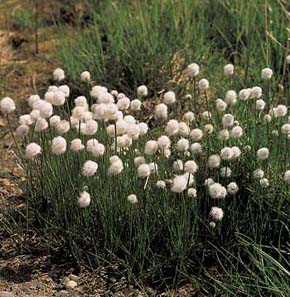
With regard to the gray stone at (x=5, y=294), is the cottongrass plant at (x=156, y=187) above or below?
above

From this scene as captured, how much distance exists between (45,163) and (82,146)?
1.24 ft

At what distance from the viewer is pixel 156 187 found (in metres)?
3.16

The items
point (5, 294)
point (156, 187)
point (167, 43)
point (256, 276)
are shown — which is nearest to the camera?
point (256, 276)

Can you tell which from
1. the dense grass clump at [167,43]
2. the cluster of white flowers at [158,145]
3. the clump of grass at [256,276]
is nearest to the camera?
the clump of grass at [256,276]

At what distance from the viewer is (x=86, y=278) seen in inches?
124

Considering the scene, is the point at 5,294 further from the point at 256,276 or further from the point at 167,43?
the point at 167,43

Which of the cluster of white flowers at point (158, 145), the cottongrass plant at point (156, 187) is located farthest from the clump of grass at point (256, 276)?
the cluster of white flowers at point (158, 145)

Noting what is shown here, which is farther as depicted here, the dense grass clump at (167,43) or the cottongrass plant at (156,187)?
the dense grass clump at (167,43)

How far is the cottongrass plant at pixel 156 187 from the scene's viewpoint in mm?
3051

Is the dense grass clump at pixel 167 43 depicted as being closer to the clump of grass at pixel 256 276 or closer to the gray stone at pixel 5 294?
the clump of grass at pixel 256 276

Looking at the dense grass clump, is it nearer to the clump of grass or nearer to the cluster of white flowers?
the cluster of white flowers

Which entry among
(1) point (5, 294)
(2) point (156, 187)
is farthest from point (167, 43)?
(1) point (5, 294)

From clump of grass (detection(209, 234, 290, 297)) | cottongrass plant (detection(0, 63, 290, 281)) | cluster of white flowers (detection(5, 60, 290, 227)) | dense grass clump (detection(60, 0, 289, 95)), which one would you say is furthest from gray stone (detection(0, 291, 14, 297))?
dense grass clump (detection(60, 0, 289, 95))

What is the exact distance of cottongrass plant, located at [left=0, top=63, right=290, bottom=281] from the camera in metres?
3.05
